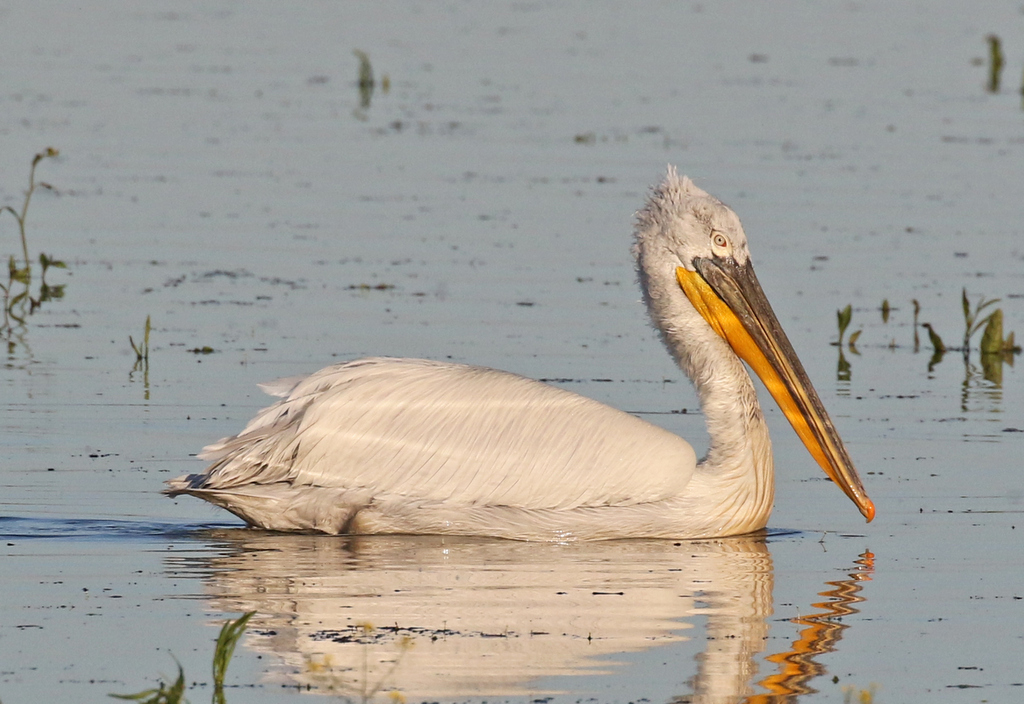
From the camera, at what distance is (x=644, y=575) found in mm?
6059

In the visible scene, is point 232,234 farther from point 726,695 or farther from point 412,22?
point 412,22

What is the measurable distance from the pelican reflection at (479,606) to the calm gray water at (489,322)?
0.7 inches

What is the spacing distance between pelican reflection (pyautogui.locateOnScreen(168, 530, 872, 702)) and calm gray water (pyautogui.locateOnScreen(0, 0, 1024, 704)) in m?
0.02

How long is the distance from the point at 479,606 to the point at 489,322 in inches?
170

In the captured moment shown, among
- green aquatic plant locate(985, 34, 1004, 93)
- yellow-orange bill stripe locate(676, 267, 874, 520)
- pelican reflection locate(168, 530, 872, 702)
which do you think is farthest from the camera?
green aquatic plant locate(985, 34, 1004, 93)

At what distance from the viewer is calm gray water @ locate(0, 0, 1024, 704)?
16.7 feet

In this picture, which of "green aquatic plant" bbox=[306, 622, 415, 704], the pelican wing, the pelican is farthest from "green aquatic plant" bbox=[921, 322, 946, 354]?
"green aquatic plant" bbox=[306, 622, 415, 704]

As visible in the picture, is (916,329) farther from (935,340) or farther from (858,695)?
(858,695)

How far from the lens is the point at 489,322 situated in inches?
383

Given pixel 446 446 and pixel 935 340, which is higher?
pixel 935 340

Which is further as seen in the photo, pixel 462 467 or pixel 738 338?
pixel 738 338

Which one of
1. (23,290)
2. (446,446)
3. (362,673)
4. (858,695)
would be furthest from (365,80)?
(858,695)

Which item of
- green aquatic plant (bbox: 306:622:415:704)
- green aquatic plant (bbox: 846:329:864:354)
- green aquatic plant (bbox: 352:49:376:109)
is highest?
green aquatic plant (bbox: 352:49:376:109)

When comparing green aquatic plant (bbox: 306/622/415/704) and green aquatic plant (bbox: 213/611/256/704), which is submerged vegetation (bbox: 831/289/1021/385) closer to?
green aquatic plant (bbox: 306/622/415/704)
